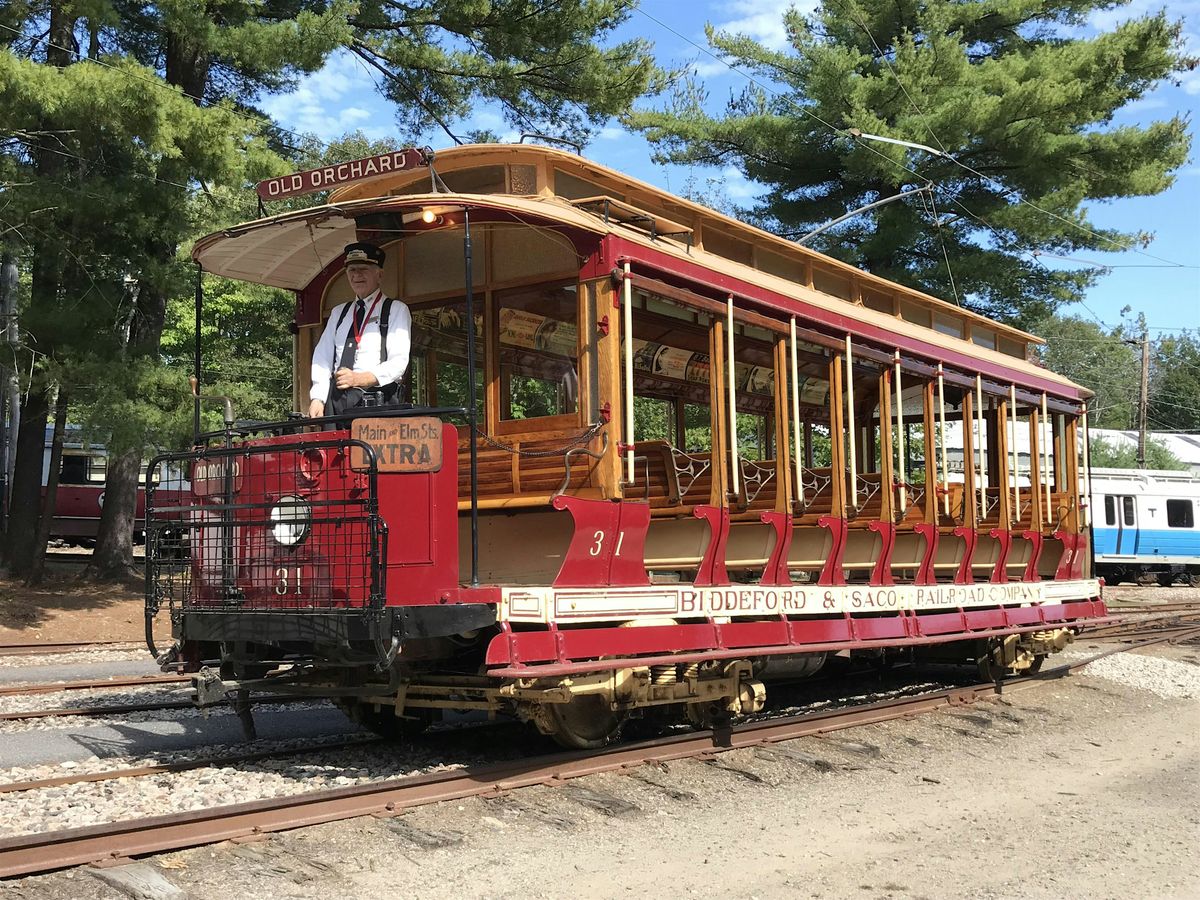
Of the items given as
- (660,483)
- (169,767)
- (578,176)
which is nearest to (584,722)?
(660,483)

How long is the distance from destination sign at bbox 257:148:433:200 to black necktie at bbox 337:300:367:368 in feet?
2.37

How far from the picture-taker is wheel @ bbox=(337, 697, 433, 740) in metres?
7.87

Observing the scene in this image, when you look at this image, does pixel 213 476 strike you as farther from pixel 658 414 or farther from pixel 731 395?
pixel 658 414

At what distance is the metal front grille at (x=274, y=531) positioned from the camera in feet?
20.3

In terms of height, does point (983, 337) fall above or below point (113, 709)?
above

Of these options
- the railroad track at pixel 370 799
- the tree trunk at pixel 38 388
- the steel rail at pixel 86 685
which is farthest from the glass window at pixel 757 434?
the tree trunk at pixel 38 388

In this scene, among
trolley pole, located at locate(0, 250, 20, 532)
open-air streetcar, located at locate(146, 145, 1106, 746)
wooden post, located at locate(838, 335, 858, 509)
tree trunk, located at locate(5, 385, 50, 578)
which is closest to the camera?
open-air streetcar, located at locate(146, 145, 1106, 746)

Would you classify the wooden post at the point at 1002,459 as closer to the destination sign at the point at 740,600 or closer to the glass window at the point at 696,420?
the destination sign at the point at 740,600

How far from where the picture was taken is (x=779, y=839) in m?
5.95

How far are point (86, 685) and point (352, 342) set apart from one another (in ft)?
17.1

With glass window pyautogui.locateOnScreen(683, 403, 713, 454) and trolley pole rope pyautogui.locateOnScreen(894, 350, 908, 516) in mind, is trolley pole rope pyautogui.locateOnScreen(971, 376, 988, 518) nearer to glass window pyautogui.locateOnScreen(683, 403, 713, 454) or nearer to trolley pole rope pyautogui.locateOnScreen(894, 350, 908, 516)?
trolley pole rope pyautogui.locateOnScreen(894, 350, 908, 516)

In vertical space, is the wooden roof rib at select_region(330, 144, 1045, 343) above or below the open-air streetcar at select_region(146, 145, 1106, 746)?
above

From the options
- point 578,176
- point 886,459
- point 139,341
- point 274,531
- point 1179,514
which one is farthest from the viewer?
point 1179,514

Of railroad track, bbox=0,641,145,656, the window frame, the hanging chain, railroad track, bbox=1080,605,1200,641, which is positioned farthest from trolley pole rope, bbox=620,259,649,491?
the window frame
